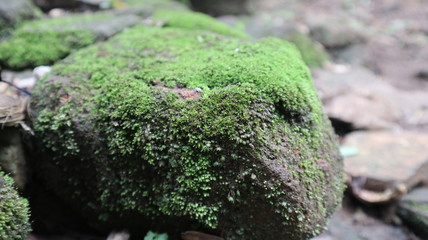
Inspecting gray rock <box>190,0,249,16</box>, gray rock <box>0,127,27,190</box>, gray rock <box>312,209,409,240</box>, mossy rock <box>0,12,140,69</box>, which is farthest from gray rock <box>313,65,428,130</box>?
gray rock <box>0,127,27,190</box>

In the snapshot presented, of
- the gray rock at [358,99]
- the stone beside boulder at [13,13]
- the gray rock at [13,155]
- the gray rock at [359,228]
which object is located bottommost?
the gray rock at [359,228]

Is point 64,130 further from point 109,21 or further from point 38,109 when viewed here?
point 109,21

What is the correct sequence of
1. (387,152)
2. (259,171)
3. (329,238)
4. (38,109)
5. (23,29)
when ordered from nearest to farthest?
1. (259,171)
2. (38,109)
3. (329,238)
4. (23,29)
5. (387,152)

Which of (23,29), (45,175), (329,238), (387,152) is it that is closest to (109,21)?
(23,29)

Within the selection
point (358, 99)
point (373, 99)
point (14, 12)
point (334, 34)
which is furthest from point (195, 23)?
point (334, 34)

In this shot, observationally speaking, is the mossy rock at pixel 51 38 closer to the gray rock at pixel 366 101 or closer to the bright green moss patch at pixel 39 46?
the bright green moss patch at pixel 39 46

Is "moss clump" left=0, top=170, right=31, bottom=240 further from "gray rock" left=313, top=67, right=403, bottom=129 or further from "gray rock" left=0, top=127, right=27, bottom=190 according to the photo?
"gray rock" left=313, top=67, right=403, bottom=129

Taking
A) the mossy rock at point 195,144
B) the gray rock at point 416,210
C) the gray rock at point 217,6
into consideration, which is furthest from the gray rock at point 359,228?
the gray rock at point 217,6
